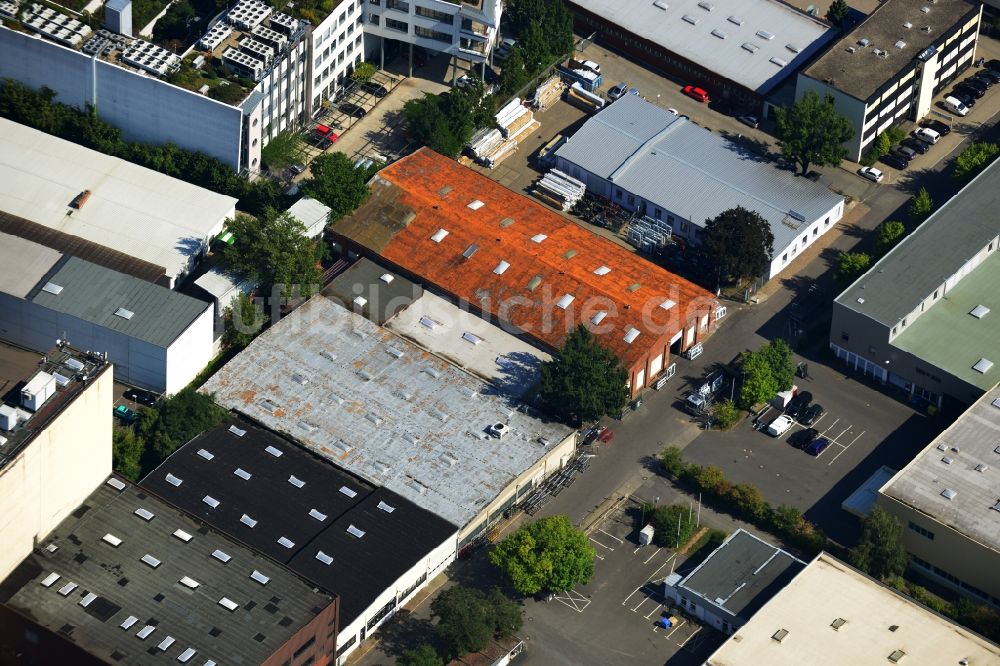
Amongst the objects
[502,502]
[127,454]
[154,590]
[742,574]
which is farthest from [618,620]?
[127,454]

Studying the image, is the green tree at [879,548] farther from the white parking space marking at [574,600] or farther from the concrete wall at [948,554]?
the white parking space marking at [574,600]

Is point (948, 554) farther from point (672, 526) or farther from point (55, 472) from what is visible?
point (55, 472)

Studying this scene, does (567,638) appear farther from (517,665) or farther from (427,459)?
(427,459)

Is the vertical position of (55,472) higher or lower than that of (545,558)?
higher

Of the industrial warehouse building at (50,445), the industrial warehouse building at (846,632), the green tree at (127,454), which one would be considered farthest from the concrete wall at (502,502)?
the industrial warehouse building at (50,445)

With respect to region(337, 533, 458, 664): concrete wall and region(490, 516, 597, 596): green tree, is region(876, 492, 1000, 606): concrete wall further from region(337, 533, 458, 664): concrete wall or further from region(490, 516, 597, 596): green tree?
region(337, 533, 458, 664): concrete wall

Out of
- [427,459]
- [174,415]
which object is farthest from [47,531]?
[427,459]
